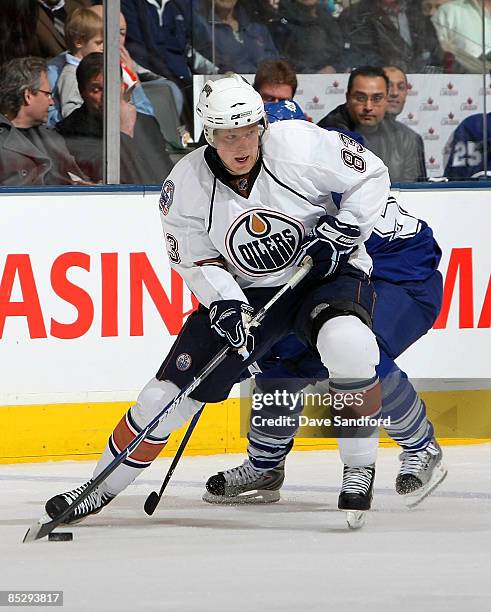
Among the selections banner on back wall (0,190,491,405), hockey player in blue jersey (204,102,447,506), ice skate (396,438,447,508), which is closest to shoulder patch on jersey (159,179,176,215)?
hockey player in blue jersey (204,102,447,506)

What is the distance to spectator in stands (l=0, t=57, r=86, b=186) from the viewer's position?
15.1 feet

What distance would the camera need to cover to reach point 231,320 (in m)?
3.32

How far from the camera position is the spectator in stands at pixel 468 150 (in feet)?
16.3

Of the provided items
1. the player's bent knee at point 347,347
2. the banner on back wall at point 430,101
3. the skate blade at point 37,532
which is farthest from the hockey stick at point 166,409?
the banner on back wall at point 430,101

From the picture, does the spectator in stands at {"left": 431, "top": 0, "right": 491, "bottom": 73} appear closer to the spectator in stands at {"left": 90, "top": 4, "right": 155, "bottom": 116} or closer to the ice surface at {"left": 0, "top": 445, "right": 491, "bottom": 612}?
the spectator in stands at {"left": 90, "top": 4, "right": 155, "bottom": 116}

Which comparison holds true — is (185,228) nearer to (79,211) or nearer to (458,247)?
(79,211)

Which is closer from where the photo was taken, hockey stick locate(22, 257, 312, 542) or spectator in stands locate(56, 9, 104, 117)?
hockey stick locate(22, 257, 312, 542)

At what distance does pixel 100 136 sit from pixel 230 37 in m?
0.54

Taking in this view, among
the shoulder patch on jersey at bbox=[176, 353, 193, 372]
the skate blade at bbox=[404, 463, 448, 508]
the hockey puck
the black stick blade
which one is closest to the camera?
the hockey puck

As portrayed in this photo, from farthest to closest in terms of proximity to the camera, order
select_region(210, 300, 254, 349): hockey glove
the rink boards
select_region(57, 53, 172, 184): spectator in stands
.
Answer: select_region(57, 53, 172, 184): spectator in stands, the rink boards, select_region(210, 300, 254, 349): hockey glove

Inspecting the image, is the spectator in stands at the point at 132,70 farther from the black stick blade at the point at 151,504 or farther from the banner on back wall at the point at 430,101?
the black stick blade at the point at 151,504

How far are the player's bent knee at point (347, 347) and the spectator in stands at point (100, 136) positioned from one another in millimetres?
1582

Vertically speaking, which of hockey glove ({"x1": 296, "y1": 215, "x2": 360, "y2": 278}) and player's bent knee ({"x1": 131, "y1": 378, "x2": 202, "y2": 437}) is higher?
hockey glove ({"x1": 296, "y1": 215, "x2": 360, "y2": 278})

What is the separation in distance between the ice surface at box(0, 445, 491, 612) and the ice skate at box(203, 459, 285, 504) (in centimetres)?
4
